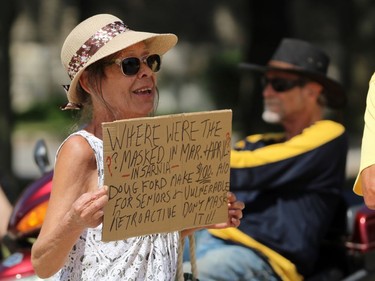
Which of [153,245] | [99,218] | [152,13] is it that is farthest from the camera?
[152,13]

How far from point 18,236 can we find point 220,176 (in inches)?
65.4

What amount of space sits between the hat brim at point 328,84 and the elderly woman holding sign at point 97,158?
188 cm

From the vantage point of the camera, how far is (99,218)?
2.94 metres

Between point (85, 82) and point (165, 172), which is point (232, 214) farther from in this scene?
point (85, 82)

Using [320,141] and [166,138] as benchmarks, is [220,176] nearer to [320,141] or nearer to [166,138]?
[166,138]

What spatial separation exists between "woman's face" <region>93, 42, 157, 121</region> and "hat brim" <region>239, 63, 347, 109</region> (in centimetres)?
198

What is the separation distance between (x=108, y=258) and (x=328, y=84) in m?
2.38

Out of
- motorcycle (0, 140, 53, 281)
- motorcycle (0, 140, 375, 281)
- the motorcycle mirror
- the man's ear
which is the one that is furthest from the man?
the motorcycle mirror

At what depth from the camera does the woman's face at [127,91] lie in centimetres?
322

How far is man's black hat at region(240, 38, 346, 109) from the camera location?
5.14m

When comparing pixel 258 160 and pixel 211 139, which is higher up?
pixel 211 139

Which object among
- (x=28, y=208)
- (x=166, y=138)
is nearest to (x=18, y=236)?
(x=28, y=208)

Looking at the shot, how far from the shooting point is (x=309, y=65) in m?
5.21

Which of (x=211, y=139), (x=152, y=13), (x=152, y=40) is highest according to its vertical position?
(x=152, y=40)
